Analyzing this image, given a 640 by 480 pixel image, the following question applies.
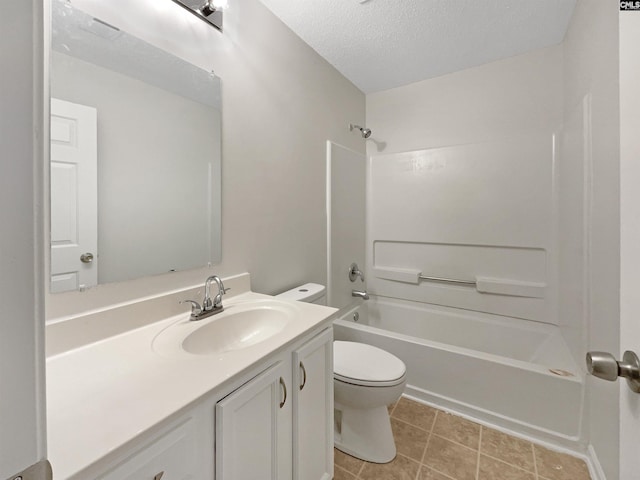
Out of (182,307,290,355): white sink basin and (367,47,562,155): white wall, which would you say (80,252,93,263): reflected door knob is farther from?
(367,47,562,155): white wall

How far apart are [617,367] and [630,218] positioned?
256mm

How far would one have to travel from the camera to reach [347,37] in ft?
6.06

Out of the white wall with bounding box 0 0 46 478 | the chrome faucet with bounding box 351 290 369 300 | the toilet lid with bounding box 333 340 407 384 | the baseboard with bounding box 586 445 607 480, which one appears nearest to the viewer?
the white wall with bounding box 0 0 46 478

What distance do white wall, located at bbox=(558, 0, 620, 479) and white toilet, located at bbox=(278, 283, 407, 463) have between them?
2.84 ft

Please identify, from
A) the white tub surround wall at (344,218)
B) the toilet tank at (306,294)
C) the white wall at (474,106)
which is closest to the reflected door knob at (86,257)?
the toilet tank at (306,294)

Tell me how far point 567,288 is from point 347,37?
7.11 feet

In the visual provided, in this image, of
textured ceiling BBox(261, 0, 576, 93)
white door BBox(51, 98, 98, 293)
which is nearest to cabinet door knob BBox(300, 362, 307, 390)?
white door BBox(51, 98, 98, 293)

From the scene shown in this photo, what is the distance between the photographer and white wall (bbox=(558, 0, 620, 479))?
1.10 meters

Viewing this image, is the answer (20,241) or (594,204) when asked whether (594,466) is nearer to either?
(594,204)

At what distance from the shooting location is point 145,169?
1075 millimetres

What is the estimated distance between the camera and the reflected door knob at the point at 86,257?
36.0 inches

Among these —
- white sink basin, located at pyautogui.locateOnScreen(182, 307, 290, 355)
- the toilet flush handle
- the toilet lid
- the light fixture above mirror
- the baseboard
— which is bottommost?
the baseboard

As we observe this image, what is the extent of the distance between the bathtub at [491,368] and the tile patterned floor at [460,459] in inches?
4.2

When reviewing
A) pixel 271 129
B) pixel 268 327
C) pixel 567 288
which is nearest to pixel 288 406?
pixel 268 327
